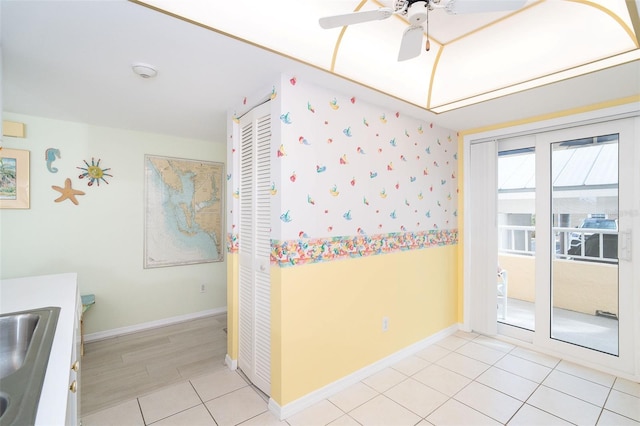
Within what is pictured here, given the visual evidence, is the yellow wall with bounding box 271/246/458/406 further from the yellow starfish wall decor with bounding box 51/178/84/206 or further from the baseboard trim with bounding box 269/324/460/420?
the yellow starfish wall decor with bounding box 51/178/84/206

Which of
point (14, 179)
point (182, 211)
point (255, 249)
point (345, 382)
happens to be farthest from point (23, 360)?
point (182, 211)

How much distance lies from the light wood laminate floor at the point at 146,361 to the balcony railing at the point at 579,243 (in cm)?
330

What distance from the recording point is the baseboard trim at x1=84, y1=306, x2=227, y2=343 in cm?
323

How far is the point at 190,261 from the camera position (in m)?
3.86

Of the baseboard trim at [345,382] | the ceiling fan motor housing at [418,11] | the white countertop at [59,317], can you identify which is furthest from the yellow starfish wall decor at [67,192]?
the ceiling fan motor housing at [418,11]

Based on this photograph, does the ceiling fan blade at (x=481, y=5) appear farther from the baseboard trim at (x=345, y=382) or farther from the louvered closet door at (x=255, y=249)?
the baseboard trim at (x=345, y=382)

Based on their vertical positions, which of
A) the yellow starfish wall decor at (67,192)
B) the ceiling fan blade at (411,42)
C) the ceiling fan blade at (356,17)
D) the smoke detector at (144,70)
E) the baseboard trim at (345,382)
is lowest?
the baseboard trim at (345,382)

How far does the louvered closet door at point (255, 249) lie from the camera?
2.20m

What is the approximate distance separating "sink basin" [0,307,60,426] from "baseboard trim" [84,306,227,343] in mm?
2137

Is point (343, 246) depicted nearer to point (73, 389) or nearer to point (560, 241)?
point (73, 389)

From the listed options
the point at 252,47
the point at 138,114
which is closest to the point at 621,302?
the point at 252,47

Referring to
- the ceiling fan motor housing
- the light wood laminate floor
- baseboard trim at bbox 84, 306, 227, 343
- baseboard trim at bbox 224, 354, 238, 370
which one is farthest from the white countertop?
the ceiling fan motor housing

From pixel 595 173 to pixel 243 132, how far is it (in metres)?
3.19

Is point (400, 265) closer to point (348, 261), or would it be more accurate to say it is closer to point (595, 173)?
point (348, 261)
